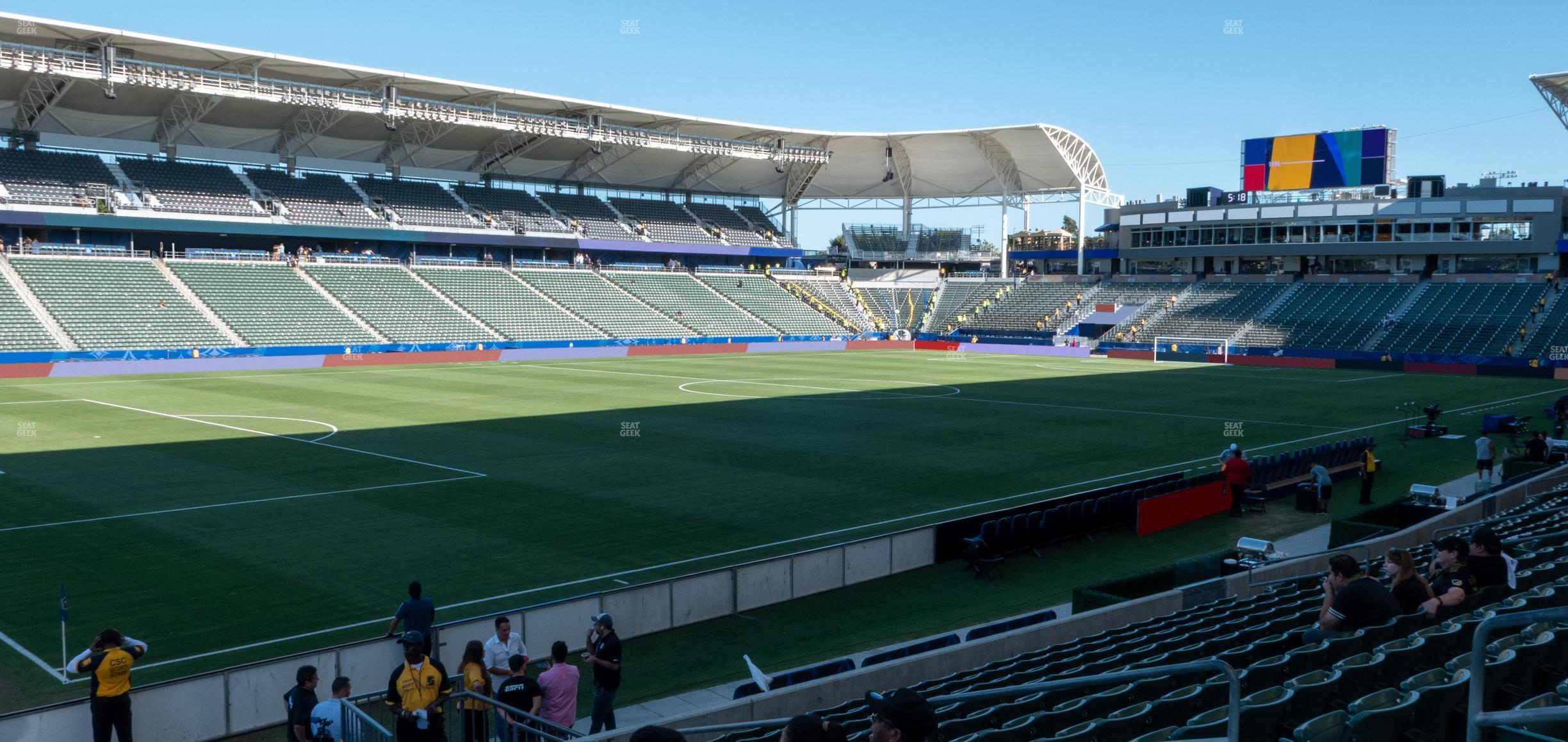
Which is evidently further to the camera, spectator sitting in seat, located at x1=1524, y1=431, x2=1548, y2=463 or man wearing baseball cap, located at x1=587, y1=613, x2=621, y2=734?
spectator sitting in seat, located at x1=1524, y1=431, x2=1548, y2=463

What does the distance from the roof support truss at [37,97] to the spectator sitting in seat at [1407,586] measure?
212 ft

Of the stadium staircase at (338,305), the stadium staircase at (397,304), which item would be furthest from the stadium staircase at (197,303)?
the stadium staircase at (397,304)

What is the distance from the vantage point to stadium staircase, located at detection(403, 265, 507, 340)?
6831cm

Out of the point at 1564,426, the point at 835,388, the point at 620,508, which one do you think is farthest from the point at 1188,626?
the point at 835,388

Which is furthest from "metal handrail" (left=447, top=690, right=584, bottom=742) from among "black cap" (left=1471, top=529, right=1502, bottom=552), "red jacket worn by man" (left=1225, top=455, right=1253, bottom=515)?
"red jacket worn by man" (left=1225, top=455, right=1253, bottom=515)

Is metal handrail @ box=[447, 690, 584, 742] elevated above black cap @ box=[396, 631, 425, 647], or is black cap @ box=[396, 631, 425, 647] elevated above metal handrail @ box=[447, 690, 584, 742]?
black cap @ box=[396, 631, 425, 647]

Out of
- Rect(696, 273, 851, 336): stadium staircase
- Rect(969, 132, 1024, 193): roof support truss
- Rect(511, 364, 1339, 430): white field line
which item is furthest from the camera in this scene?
Rect(969, 132, 1024, 193): roof support truss

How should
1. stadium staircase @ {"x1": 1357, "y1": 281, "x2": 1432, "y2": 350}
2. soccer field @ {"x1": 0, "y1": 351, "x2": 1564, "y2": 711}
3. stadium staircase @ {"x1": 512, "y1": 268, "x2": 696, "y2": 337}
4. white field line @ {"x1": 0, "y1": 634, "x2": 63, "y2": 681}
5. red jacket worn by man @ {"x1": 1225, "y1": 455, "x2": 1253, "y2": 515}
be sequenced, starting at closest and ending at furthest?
white field line @ {"x1": 0, "y1": 634, "x2": 63, "y2": 681} < soccer field @ {"x1": 0, "y1": 351, "x2": 1564, "y2": 711} < red jacket worn by man @ {"x1": 1225, "y1": 455, "x2": 1253, "y2": 515} < stadium staircase @ {"x1": 1357, "y1": 281, "x2": 1432, "y2": 350} < stadium staircase @ {"x1": 512, "y1": 268, "x2": 696, "y2": 337}

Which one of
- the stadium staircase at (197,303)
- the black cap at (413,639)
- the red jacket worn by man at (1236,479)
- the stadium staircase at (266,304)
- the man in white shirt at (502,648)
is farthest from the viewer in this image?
the stadium staircase at (266,304)

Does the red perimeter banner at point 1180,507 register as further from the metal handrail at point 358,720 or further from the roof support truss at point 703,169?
the roof support truss at point 703,169

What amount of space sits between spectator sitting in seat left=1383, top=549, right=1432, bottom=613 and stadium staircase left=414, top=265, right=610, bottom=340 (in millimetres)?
62580

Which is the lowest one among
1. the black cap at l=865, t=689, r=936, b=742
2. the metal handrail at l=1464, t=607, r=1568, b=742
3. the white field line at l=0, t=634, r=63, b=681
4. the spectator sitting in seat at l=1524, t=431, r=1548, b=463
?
the white field line at l=0, t=634, r=63, b=681

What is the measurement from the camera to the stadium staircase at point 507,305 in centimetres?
6994

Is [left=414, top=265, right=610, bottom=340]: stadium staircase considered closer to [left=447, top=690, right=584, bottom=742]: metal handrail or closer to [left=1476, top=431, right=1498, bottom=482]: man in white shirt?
[left=1476, top=431, right=1498, bottom=482]: man in white shirt
